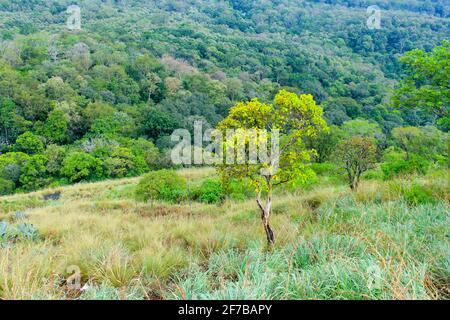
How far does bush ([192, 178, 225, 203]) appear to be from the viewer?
49.0ft

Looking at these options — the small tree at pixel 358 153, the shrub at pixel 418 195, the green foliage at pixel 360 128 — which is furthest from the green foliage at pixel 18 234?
the green foliage at pixel 360 128

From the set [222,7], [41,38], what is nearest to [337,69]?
[41,38]

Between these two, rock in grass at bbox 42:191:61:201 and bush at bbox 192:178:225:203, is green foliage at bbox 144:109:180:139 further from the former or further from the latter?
bush at bbox 192:178:225:203

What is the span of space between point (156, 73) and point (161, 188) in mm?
50960

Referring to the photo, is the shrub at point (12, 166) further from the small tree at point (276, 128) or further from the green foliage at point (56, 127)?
the small tree at point (276, 128)

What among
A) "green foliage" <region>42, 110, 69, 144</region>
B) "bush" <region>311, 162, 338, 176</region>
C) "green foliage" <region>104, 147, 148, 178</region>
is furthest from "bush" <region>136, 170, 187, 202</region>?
"green foliage" <region>42, 110, 69, 144</region>

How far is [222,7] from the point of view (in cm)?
13600

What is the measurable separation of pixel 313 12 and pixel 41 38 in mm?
103677

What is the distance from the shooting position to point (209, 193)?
1528 cm

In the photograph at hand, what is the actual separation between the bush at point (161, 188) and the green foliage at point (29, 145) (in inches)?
1138

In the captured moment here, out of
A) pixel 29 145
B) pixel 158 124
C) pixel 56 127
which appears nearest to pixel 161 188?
pixel 158 124

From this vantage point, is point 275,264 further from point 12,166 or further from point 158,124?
point 158,124

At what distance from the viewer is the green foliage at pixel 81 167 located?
3206 centimetres
